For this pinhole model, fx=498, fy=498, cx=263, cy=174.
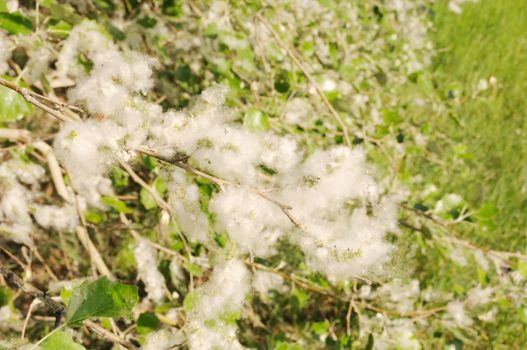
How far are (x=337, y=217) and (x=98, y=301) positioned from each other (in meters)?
0.43

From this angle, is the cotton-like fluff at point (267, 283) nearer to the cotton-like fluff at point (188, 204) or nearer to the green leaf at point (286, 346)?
the cotton-like fluff at point (188, 204)

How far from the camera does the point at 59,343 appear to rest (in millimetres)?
654

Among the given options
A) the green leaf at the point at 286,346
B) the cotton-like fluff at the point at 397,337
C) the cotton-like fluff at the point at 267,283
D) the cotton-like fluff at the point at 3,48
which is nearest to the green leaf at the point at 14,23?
the cotton-like fluff at the point at 3,48

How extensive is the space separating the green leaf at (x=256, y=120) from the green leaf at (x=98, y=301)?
1.95 feet

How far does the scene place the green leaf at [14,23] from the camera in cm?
119

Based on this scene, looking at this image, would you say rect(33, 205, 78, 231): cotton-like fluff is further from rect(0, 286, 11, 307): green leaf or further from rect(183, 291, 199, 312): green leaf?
rect(183, 291, 199, 312): green leaf

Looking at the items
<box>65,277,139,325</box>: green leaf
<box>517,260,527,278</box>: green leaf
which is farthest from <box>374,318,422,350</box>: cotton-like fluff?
<box>65,277,139,325</box>: green leaf

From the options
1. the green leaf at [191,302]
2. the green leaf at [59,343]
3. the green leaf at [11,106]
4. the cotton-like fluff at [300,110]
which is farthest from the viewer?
the cotton-like fluff at [300,110]

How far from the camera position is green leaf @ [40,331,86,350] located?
651 millimetres

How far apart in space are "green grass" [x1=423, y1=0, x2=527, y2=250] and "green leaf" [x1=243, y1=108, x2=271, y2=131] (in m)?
0.91

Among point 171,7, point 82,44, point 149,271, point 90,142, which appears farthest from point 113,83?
point 171,7

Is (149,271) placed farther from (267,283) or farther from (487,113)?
(487,113)

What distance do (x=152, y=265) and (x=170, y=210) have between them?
1.12ft

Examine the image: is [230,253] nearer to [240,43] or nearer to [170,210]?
[170,210]
